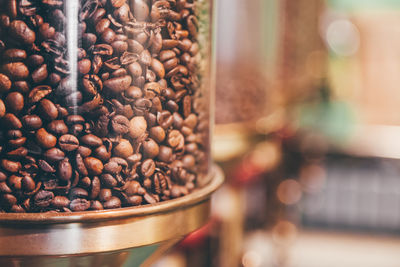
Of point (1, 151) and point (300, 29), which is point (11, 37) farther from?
point (300, 29)

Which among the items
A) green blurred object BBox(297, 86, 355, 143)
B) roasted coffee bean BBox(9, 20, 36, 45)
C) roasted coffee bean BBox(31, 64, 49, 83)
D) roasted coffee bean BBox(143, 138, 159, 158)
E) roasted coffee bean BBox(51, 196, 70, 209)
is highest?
roasted coffee bean BBox(9, 20, 36, 45)

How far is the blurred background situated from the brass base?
1.72ft

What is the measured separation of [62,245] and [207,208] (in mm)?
181

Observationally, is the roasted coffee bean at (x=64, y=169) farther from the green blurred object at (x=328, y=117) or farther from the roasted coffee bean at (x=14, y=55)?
the green blurred object at (x=328, y=117)

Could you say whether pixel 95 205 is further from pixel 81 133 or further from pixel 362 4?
pixel 362 4

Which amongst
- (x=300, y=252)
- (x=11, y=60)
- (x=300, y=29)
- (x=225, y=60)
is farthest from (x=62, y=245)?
(x=300, y=252)

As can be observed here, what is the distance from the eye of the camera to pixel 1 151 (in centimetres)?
43

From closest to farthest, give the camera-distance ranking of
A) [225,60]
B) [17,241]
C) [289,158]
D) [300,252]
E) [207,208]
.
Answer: [17,241]
[207,208]
[225,60]
[289,158]
[300,252]

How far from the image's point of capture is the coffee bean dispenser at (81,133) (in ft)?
1.37

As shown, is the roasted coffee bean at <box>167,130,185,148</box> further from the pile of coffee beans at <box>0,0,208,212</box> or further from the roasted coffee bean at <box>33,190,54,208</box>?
the roasted coffee bean at <box>33,190,54,208</box>

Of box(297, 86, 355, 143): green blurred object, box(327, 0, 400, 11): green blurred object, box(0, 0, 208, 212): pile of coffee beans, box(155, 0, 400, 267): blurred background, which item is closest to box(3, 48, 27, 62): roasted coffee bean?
box(0, 0, 208, 212): pile of coffee beans

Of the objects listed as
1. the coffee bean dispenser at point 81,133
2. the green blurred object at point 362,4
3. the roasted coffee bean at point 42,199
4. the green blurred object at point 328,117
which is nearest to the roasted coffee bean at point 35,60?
the coffee bean dispenser at point 81,133

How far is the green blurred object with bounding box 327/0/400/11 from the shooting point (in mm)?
3158

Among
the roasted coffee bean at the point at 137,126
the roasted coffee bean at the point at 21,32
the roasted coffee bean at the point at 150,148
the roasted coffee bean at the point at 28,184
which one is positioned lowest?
the roasted coffee bean at the point at 28,184
